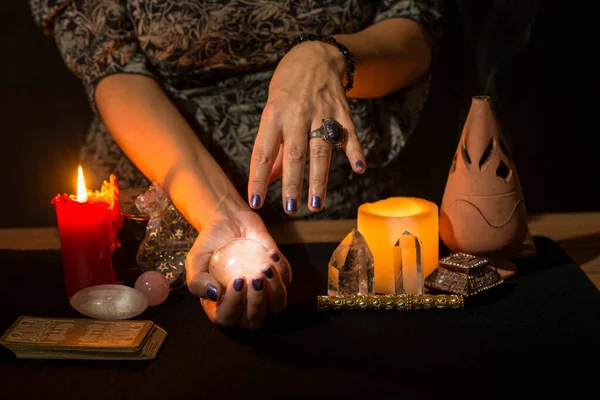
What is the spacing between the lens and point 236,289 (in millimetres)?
939

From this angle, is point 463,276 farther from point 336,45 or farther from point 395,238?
point 336,45

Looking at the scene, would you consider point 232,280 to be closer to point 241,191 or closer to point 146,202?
point 146,202

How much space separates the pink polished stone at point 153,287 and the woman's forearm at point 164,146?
0.33 ft

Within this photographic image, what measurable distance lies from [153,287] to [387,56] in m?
0.61

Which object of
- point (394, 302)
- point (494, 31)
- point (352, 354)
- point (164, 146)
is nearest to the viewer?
point (352, 354)

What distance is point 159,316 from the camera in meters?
1.03

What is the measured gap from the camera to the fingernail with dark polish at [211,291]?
948 mm

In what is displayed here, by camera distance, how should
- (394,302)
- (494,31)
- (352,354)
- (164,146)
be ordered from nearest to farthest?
(352,354) < (394,302) < (164,146) < (494,31)

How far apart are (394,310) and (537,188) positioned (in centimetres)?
112

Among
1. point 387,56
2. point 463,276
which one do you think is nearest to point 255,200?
point 463,276

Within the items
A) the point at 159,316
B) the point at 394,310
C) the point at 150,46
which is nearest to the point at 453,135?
the point at 150,46

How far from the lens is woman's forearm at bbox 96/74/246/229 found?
1.14m

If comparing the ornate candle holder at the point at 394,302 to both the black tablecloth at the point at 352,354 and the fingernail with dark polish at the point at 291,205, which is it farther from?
the fingernail with dark polish at the point at 291,205

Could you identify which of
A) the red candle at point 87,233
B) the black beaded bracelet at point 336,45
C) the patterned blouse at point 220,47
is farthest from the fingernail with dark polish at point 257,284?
the patterned blouse at point 220,47
